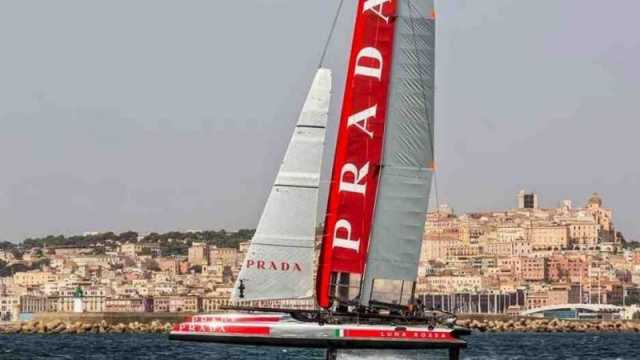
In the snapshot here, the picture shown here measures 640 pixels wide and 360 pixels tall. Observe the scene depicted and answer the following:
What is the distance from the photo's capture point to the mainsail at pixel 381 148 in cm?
3073

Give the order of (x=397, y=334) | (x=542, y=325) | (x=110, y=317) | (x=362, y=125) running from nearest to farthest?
(x=397, y=334)
(x=362, y=125)
(x=110, y=317)
(x=542, y=325)

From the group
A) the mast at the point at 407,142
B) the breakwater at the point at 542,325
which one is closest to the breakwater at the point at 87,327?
the breakwater at the point at 542,325

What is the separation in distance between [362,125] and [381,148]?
498 mm

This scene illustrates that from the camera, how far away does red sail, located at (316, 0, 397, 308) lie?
30688mm

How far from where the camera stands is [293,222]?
30.7m

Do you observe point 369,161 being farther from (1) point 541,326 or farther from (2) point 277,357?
(1) point 541,326

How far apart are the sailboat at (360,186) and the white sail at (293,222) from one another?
17 millimetres

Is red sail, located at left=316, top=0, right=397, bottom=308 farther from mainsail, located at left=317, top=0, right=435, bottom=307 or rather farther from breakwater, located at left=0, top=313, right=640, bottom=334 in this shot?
breakwater, located at left=0, top=313, right=640, bottom=334

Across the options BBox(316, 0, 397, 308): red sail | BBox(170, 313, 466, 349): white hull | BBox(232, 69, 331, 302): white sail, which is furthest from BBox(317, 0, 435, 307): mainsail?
BBox(170, 313, 466, 349): white hull

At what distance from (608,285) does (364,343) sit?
527ft

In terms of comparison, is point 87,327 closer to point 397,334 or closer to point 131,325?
point 131,325

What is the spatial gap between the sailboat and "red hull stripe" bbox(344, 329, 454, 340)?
4 centimetres

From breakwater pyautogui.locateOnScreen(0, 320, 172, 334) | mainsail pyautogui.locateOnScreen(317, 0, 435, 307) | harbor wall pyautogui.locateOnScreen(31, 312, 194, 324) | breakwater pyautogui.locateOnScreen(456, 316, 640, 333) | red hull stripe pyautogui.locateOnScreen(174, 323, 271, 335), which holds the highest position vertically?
mainsail pyautogui.locateOnScreen(317, 0, 435, 307)

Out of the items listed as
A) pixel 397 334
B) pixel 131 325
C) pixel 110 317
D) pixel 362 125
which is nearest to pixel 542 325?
pixel 131 325
